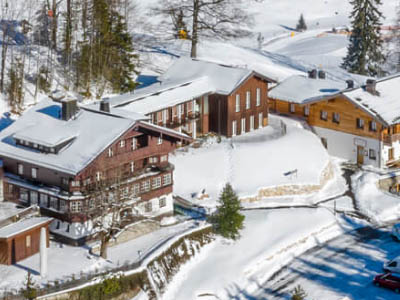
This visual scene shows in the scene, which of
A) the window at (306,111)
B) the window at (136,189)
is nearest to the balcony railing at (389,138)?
the window at (306,111)

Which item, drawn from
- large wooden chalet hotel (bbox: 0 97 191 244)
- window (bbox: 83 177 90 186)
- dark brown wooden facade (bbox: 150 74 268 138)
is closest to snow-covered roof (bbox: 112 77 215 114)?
dark brown wooden facade (bbox: 150 74 268 138)

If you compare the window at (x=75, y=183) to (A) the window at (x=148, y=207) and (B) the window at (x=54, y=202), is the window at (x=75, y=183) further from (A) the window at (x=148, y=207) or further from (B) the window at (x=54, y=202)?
(A) the window at (x=148, y=207)

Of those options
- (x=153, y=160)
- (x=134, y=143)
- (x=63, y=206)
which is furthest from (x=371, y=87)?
(x=63, y=206)

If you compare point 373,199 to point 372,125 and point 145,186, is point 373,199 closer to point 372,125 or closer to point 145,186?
point 372,125

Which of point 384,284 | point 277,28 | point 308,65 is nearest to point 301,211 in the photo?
point 384,284

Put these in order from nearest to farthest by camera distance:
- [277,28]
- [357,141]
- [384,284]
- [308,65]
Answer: [384,284], [357,141], [308,65], [277,28]

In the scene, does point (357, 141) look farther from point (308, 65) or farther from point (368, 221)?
point (308, 65)

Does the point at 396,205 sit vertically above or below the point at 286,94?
below
